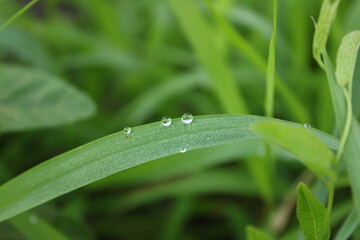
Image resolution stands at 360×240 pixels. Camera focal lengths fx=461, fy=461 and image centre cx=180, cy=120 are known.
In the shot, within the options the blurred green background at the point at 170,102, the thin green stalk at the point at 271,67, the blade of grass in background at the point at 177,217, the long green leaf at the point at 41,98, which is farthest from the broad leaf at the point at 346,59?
the blade of grass in background at the point at 177,217

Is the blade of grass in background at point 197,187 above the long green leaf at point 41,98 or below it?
below

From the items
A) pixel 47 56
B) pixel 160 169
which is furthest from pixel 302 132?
pixel 47 56

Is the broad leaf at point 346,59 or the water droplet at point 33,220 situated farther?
the water droplet at point 33,220

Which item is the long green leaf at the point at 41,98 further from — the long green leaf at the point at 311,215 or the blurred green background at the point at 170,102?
the long green leaf at the point at 311,215

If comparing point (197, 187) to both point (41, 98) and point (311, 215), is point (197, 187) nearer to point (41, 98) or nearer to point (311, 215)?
point (41, 98)

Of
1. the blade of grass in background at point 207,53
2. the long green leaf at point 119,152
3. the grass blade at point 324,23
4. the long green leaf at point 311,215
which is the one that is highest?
the blade of grass in background at point 207,53

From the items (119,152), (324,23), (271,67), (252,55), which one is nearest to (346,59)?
(324,23)
